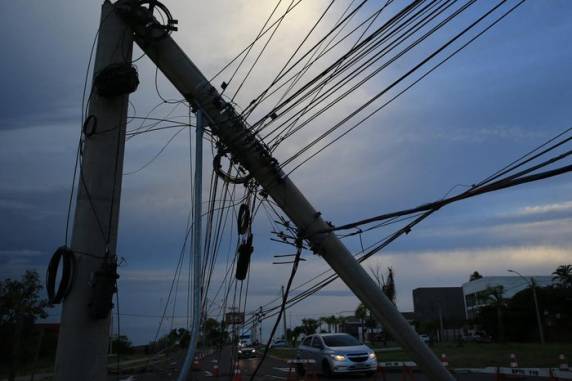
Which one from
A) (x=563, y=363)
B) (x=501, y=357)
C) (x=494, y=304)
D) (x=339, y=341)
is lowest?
(x=501, y=357)

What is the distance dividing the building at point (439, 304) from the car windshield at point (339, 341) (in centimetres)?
7677

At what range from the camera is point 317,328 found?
103062 millimetres

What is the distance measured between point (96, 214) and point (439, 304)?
94.0 metres

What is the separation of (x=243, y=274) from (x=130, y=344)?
65.2 metres

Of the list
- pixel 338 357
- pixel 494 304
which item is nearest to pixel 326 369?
pixel 338 357

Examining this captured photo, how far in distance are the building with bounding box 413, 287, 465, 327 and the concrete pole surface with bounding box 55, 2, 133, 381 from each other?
9060cm

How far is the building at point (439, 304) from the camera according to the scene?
93250mm

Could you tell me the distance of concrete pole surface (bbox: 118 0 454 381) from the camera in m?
5.98

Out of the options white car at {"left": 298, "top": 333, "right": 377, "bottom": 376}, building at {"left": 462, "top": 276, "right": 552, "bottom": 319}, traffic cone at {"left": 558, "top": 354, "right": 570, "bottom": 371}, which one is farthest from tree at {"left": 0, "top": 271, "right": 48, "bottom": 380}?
building at {"left": 462, "top": 276, "right": 552, "bottom": 319}

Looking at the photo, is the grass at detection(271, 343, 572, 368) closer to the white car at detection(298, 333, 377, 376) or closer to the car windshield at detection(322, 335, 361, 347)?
the white car at detection(298, 333, 377, 376)

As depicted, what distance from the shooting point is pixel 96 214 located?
5883 millimetres

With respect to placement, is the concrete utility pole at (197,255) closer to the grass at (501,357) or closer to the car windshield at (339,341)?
the grass at (501,357)

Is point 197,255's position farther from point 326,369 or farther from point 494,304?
point 494,304

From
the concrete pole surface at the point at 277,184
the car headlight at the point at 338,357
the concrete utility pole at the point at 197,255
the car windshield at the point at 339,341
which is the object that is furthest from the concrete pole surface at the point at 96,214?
the car windshield at the point at 339,341
